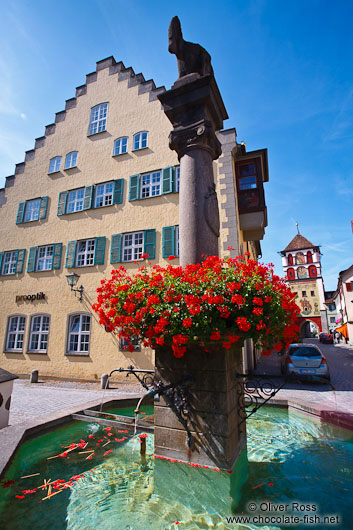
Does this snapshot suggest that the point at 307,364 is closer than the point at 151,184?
Yes

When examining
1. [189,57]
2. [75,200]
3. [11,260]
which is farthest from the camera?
[11,260]

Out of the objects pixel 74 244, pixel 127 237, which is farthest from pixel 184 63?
pixel 74 244

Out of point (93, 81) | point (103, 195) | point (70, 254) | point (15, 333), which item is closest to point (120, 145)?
point (103, 195)

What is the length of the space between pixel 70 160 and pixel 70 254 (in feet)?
17.5

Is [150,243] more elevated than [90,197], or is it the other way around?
[90,197]

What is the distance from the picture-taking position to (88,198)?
13969 millimetres

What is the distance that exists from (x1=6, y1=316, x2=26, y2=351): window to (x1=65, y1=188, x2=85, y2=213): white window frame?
598 centimetres

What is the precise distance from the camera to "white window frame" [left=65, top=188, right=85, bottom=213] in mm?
14445

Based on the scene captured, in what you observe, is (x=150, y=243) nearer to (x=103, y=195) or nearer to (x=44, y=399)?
(x=103, y=195)

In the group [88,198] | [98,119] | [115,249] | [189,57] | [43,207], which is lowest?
[115,249]

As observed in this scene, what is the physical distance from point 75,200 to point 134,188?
3576mm

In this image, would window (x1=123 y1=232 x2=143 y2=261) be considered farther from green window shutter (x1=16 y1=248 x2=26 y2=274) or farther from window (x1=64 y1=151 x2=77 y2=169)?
green window shutter (x1=16 y1=248 x2=26 y2=274)

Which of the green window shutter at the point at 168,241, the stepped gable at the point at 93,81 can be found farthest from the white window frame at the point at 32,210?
the green window shutter at the point at 168,241

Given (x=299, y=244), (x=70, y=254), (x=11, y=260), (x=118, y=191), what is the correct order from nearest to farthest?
1. (x=118, y=191)
2. (x=70, y=254)
3. (x=11, y=260)
4. (x=299, y=244)
